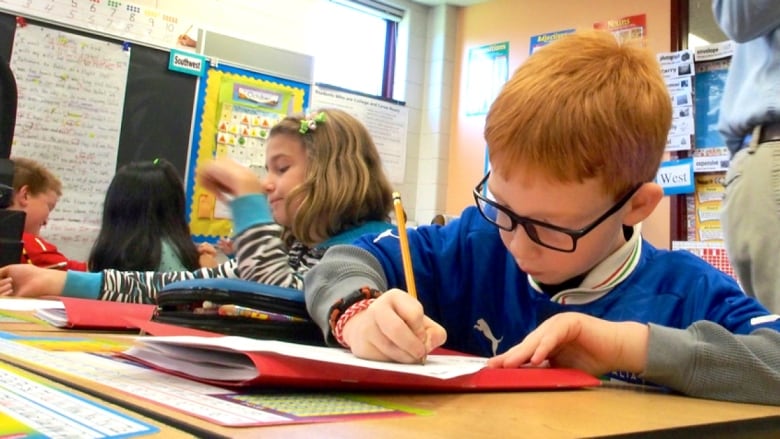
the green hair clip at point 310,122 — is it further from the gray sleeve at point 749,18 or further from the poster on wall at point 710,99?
the poster on wall at point 710,99

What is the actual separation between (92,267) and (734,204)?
1.63 m

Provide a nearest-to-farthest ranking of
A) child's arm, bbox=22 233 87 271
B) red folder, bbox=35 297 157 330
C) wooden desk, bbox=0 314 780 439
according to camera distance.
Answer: wooden desk, bbox=0 314 780 439 → red folder, bbox=35 297 157 330 → child's arm, bbox=22 233 87 271

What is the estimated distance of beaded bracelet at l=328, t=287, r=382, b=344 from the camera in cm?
72

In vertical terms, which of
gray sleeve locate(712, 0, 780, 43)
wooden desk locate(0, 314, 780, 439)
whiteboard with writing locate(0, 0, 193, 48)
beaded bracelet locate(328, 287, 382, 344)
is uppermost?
whiteboard with writing locate(0, 0, 193, 48)

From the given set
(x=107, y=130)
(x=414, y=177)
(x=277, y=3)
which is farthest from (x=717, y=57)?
(x=107, y=130)

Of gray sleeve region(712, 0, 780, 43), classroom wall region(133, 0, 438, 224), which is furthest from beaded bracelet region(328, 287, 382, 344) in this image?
classroom wall region(133, 0, 438, 224)

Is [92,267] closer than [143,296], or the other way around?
[143,296]

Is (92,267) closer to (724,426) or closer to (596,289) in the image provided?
(596,289)

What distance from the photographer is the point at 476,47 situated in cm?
343

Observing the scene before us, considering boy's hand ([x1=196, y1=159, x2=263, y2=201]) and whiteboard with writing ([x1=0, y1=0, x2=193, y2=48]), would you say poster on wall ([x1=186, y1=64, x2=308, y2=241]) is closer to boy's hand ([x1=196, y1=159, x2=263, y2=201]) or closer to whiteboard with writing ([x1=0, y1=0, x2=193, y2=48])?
whiteboard with writing ([x1=0, y1=0, x2=193, y2=48])

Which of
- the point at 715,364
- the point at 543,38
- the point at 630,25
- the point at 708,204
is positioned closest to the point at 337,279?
the point at 715,364

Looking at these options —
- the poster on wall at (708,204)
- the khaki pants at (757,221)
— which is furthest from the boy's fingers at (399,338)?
the poster on wall at (708,204)

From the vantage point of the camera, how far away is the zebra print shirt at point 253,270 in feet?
4.02

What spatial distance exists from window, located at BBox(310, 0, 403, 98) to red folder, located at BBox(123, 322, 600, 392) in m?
2.84
